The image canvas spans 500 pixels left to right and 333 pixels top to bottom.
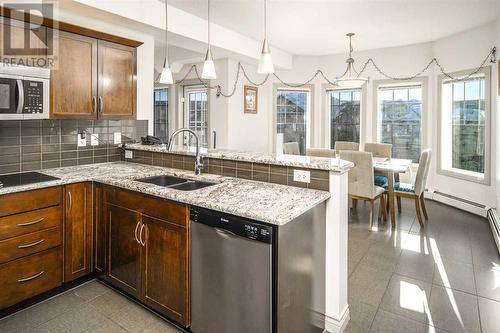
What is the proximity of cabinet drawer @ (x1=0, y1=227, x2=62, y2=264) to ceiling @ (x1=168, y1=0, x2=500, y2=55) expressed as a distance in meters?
2.71

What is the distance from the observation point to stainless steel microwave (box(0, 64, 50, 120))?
2.24 meters

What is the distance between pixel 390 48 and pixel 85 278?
5.98 m

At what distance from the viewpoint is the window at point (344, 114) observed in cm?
637

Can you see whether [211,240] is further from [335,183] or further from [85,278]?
[85,278]

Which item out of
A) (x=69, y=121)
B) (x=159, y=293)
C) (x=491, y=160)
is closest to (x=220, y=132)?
(x=69, y=121)

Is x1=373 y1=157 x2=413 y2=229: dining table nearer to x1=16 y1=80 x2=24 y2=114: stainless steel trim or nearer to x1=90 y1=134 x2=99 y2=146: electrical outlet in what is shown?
x1=90 y1=134 x2=99 y2=146: electrical outlet

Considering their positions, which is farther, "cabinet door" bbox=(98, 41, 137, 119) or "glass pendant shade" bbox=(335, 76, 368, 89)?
"glass pendant shade" bbox=(335, 76, 368, 89)

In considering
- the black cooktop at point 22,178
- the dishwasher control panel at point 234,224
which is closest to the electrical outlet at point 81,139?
the black cooktop at point 22,178

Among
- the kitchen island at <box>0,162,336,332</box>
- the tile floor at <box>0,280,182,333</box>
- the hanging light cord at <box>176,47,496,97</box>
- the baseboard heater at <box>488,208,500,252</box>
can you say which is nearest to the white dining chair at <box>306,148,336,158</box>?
the hanging light cord at <box>176,47,496,97</box>

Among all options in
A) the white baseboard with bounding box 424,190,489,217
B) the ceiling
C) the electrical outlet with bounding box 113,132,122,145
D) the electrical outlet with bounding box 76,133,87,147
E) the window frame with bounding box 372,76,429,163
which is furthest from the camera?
the window frame with bounding box 372,76,429,163

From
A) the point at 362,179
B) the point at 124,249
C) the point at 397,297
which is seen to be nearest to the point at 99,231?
the point at 124,249

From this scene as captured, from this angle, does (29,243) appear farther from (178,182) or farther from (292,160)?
(292,160)

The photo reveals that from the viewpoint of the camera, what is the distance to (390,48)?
581 cm

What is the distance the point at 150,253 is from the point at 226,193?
0.67m
